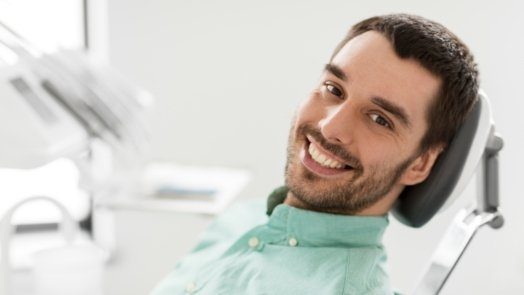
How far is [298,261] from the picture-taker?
1.13m


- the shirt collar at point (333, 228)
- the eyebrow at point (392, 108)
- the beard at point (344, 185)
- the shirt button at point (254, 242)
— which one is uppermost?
the eyebrow at point (392, 108)

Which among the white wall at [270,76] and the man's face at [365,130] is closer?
the man's face at [365,130]

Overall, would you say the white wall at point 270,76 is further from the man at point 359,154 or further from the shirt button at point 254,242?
the shirt button at point 254,242

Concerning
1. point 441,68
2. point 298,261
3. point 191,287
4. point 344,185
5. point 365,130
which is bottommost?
point 191,287

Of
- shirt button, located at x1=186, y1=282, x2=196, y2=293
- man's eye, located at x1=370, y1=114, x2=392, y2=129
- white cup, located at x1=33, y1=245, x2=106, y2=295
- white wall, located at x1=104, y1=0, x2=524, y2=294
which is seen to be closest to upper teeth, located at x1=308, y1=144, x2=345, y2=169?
man's eye, located at x1=370, y1=114, x2=392, y2=129

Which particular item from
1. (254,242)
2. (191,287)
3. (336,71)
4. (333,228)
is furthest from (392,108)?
(191,287)

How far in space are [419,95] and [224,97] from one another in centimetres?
84

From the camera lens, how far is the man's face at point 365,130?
1114 mm

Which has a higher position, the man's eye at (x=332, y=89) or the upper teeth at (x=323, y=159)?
the man's eye at (x=332, y=89)

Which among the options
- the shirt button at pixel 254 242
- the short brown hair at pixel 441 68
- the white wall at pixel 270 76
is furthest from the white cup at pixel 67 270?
the white wall at pixel 270 76

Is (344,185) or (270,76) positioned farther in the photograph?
(270,76)

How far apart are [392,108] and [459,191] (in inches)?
7.5

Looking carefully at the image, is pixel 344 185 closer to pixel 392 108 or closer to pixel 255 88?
pixel 392 108

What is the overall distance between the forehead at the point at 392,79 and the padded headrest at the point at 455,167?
78mm
